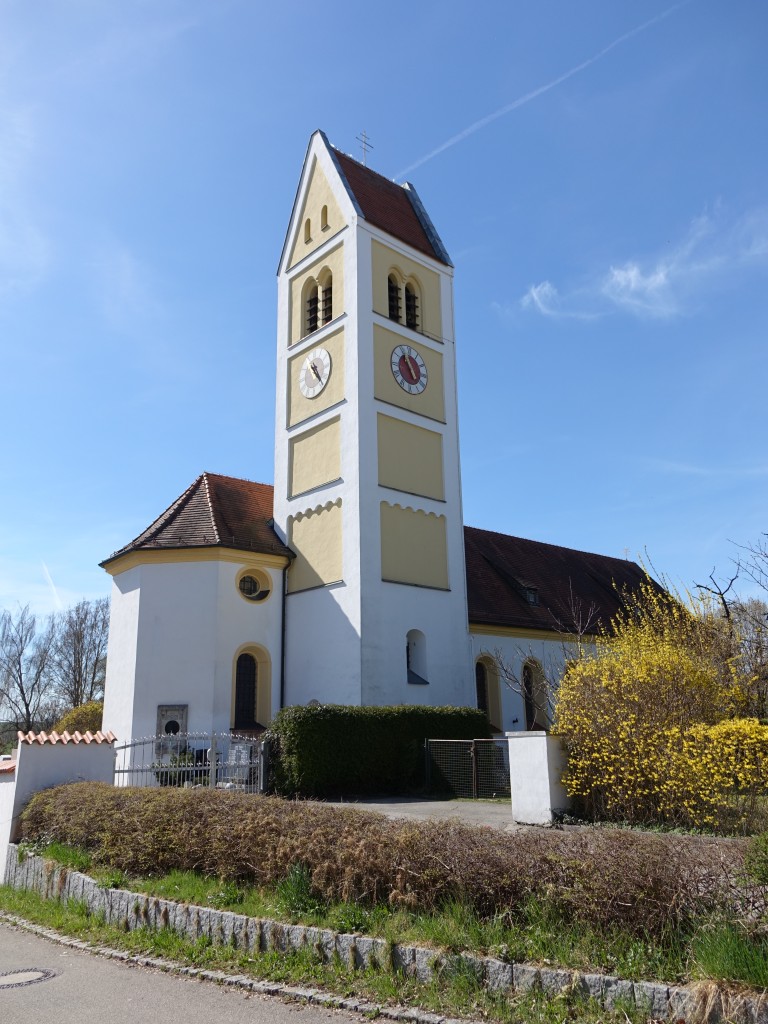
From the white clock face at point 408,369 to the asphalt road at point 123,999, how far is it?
20.2 metres

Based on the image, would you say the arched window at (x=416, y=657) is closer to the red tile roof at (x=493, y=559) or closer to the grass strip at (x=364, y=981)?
the red tile roof at (x=493, y=559)

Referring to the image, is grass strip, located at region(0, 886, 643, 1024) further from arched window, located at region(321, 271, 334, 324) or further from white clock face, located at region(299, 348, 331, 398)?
arched window, located at region(321, 271, 334, 324)

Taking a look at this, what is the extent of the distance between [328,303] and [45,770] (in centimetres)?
1831

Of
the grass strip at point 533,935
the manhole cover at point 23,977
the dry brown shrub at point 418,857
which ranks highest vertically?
the dry brown shrub at point 418,857

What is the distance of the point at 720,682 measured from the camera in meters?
13.2

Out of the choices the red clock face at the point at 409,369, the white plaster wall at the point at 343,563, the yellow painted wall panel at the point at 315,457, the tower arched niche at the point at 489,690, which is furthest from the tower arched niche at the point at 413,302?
the tower arched niche at the point at 489,690

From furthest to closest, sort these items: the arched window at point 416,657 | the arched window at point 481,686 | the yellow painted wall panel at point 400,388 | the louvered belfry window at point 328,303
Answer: the louvered belfry window at point 328,303
the arched window at point 481,686
the yellow painted wall panel at point 400,388
the arched window at point 416,657

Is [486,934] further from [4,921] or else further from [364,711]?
[364,711]

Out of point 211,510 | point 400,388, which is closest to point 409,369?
point 400,388

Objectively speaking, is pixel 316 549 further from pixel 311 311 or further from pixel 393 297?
pixel 393 297

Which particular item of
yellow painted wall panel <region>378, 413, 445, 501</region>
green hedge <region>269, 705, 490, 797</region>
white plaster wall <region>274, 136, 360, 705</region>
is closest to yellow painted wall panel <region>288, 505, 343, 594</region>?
white plaster wall <region>274, 136, 360, 705</region>

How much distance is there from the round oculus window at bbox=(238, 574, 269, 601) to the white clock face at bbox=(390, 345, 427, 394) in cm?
757

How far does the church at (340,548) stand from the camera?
22.0 m

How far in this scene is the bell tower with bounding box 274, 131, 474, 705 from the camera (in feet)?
74.0
